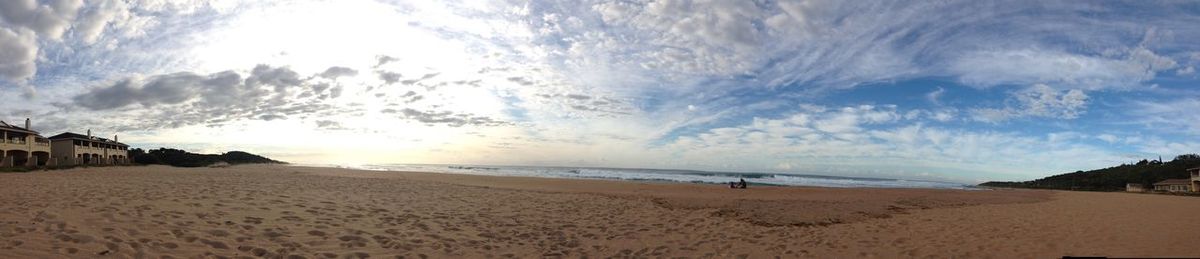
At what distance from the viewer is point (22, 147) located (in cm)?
3822

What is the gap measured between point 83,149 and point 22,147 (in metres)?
12.0

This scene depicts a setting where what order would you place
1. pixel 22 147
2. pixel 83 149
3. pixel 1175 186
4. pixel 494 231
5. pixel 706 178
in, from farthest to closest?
pixel 706 178, pixel 1175 186, pixel 83 149, pixel 22 147, pixel 494 231

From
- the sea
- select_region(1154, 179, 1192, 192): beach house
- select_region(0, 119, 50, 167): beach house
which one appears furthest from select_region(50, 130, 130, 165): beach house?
select_region(1154, 179, 1192, 192): beach house

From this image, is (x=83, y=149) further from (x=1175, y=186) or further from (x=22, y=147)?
(x=1175, y=186)

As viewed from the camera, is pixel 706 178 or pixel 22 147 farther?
pixel 706 178

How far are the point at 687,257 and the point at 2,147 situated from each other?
5284 cm

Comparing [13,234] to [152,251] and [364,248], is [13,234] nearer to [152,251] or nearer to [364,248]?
[152,251]

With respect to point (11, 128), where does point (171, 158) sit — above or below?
below

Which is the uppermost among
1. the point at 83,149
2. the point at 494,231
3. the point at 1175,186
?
the point at 83,149

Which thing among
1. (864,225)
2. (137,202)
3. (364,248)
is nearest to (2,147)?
(137,202)

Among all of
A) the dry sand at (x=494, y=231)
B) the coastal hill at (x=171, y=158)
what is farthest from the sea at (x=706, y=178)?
the dry sand at (x=494, y=231)

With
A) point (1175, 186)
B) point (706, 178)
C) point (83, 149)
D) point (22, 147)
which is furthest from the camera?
point (706, 178)

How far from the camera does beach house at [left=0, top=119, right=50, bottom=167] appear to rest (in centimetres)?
3578

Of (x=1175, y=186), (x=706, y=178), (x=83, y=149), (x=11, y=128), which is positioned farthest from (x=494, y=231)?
(x=1175, y=186)
